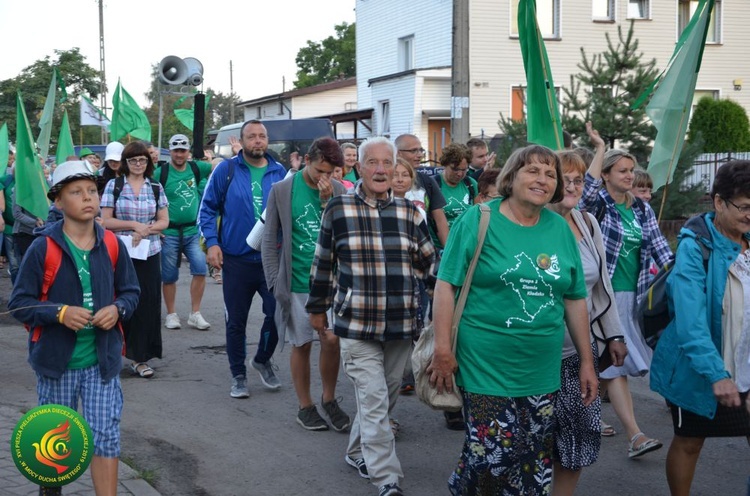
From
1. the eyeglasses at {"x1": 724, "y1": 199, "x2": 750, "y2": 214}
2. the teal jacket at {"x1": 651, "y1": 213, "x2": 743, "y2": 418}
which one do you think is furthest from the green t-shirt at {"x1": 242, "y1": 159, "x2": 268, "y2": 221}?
the eyeglasses at {"x1": 724, "y1": 199, "x2": 750, "y2": 214}

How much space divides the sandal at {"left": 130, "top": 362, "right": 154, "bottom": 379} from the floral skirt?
14.9 feet

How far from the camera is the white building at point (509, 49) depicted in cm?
3162

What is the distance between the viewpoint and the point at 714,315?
428cm

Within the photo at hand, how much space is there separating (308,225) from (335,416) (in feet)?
4.48

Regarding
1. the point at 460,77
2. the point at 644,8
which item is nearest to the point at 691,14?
the point at 644,8

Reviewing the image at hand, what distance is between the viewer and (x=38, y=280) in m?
4.30

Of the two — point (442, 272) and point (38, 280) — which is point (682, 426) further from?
point (38, 280)

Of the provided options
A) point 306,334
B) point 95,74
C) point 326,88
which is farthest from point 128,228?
point 326,88

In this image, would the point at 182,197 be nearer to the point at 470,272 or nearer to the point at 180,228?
the point at 180,228

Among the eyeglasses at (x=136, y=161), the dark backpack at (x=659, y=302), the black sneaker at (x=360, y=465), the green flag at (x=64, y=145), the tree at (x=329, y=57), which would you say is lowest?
the black sneaker at (x=360, y=465)

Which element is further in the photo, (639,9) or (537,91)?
(639,9)

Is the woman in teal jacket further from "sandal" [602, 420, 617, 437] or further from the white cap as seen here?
the white cap

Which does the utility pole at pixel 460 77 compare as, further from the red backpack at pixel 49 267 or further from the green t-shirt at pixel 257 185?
the red backpack at pixel 49 267

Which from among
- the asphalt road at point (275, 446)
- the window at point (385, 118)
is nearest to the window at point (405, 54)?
the window at point (385, 118)
